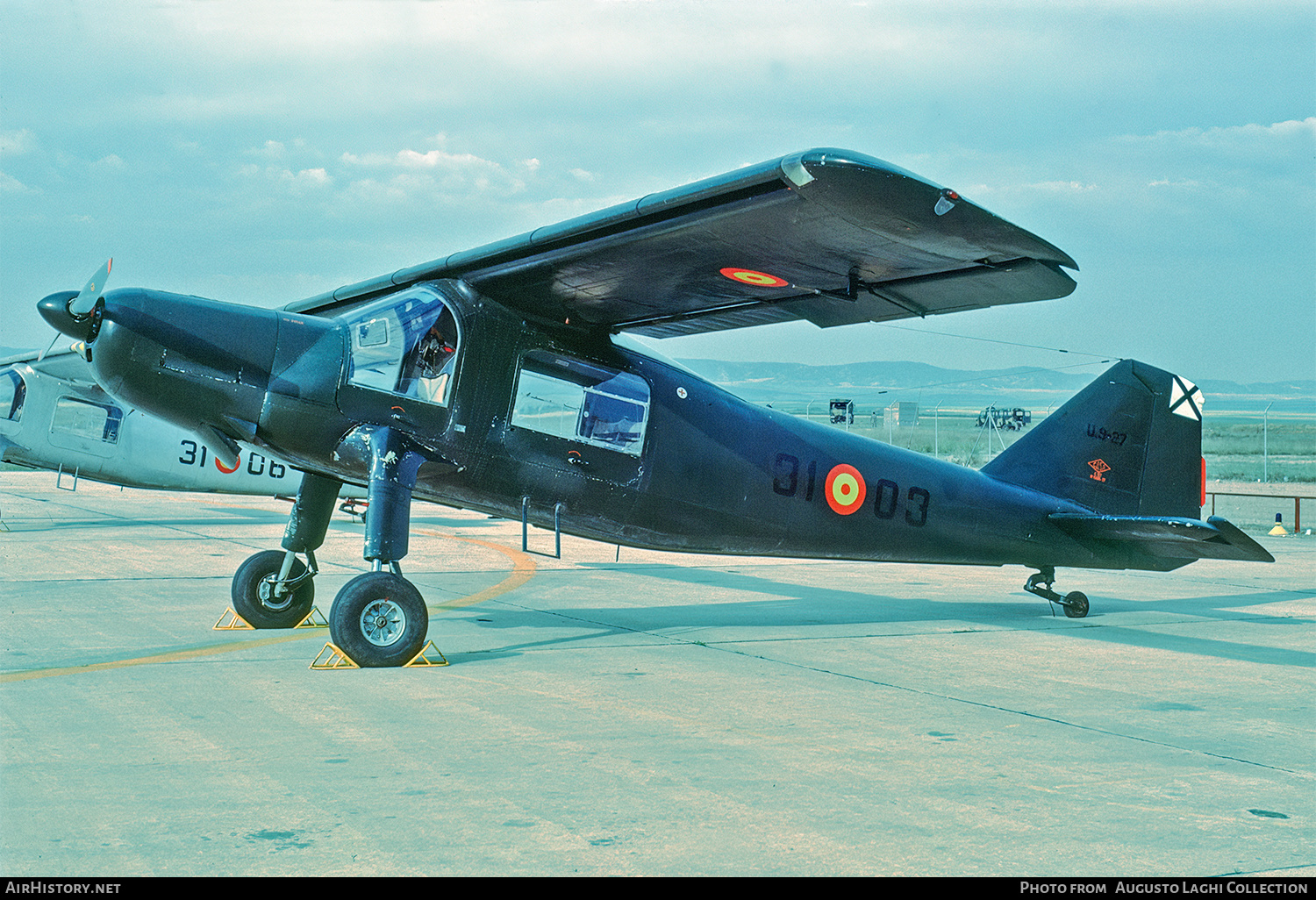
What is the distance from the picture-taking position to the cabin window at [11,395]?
19.4 meters

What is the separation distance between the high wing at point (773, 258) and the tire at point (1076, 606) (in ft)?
12.8

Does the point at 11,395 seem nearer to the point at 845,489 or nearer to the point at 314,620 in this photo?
the point at 314,620

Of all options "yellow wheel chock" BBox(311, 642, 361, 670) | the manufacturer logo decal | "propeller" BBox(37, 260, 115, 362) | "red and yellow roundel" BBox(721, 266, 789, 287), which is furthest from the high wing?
the manufacturer logo decal

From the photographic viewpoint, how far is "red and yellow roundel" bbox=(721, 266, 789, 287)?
7.87m

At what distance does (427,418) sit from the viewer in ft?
26.3

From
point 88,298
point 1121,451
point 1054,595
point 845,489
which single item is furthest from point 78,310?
point 1121,451

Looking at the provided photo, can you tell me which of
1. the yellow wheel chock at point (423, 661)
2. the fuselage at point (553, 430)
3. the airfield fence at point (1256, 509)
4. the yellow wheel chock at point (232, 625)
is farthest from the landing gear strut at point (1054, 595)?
the airfield fence at point (1256, 509)

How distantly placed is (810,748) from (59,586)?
8760mm

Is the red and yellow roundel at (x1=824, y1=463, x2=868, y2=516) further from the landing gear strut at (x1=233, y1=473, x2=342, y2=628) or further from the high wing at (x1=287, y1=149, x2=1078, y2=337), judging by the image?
the landing gear strut at (x1=233, y1=473, x2=342, y2=628)

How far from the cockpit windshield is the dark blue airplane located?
17mm

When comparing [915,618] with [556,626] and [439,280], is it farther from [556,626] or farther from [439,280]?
[439,280]

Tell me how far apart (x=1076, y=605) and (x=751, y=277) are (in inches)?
200

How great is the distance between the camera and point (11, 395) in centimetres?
1952

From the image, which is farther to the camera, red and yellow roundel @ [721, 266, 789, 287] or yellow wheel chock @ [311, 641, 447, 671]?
red and yellow roundel @ [721, 266, 789, 287]
